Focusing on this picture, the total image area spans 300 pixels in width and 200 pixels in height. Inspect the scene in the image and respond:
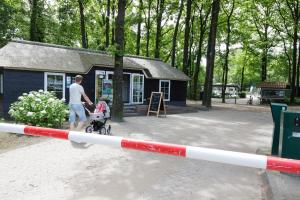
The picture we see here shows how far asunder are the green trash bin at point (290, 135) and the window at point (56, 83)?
14340 mm

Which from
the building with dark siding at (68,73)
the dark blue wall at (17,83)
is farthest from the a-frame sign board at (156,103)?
the dark blue wall at (17,83)

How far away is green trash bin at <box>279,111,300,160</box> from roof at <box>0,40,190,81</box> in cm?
1400

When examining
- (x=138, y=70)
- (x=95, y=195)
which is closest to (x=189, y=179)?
(x=95, y=195)

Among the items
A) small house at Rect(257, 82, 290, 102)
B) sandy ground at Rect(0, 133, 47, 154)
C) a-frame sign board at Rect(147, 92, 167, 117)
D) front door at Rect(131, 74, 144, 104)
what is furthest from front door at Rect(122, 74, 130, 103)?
small house at Rect(257, 82, 290, 102)

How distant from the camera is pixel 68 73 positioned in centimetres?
1892

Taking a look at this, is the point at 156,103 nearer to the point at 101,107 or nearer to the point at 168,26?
the point at 101,107

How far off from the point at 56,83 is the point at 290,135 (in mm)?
14712

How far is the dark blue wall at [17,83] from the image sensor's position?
16578 millimetres

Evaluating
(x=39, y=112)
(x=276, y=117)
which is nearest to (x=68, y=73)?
(x=39, y=112)

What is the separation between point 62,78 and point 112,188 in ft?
45.6

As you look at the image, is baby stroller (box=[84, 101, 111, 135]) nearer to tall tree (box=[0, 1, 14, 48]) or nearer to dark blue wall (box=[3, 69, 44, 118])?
dark blue wall (box=[3, 69, 44, 118])

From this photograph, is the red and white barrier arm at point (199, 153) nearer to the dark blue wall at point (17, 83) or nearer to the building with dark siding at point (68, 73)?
the dark blue wall at point (17, 83)

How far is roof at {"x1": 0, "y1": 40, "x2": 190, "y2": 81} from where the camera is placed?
17.0 metres

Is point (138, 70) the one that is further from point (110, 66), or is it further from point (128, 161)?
point (128, 161)
